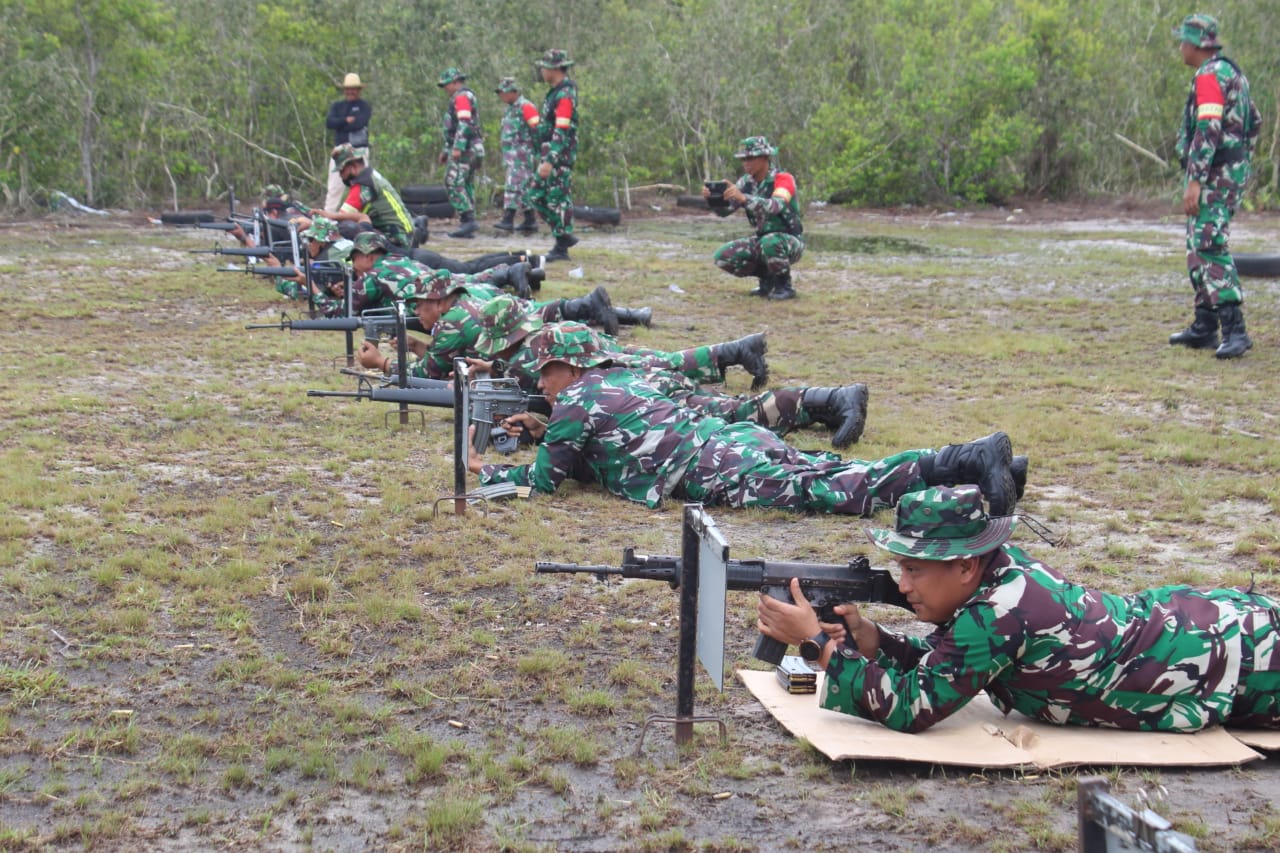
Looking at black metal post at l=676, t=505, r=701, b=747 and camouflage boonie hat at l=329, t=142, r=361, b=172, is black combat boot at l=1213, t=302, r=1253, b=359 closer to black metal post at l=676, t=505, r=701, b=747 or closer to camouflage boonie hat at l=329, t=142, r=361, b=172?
black metal post at l=676, t=505, r=701, b=747

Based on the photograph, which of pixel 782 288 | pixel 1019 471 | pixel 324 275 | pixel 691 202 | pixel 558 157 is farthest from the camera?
pixel 691 202

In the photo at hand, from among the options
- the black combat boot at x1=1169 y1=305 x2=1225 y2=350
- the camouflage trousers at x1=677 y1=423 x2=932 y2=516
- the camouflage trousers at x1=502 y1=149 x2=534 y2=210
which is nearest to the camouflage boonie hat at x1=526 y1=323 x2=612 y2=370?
the camouflage trousers at x1=677 y1=423 x2=932 y2=516

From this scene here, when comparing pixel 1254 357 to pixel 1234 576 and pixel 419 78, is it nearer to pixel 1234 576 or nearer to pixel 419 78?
pixel 1234 576

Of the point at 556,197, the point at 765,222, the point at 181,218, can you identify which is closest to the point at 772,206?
the point at 765,222

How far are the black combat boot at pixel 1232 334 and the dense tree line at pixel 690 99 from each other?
12.3 m

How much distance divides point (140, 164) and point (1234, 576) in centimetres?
1989

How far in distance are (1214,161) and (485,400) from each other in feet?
20.3

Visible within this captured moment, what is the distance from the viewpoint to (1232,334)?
10.0 meters

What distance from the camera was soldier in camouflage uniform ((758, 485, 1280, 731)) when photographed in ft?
12.1

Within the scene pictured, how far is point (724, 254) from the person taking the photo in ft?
43.0

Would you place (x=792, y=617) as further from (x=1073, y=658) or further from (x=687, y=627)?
(x=1073, y=658)

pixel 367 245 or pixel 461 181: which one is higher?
Result: pixel 461 181

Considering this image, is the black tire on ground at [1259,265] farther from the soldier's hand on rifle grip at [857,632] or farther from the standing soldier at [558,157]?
the soldier's hand on rifle grip at [857,632]

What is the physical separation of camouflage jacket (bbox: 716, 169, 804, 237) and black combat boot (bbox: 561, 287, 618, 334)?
228cm
